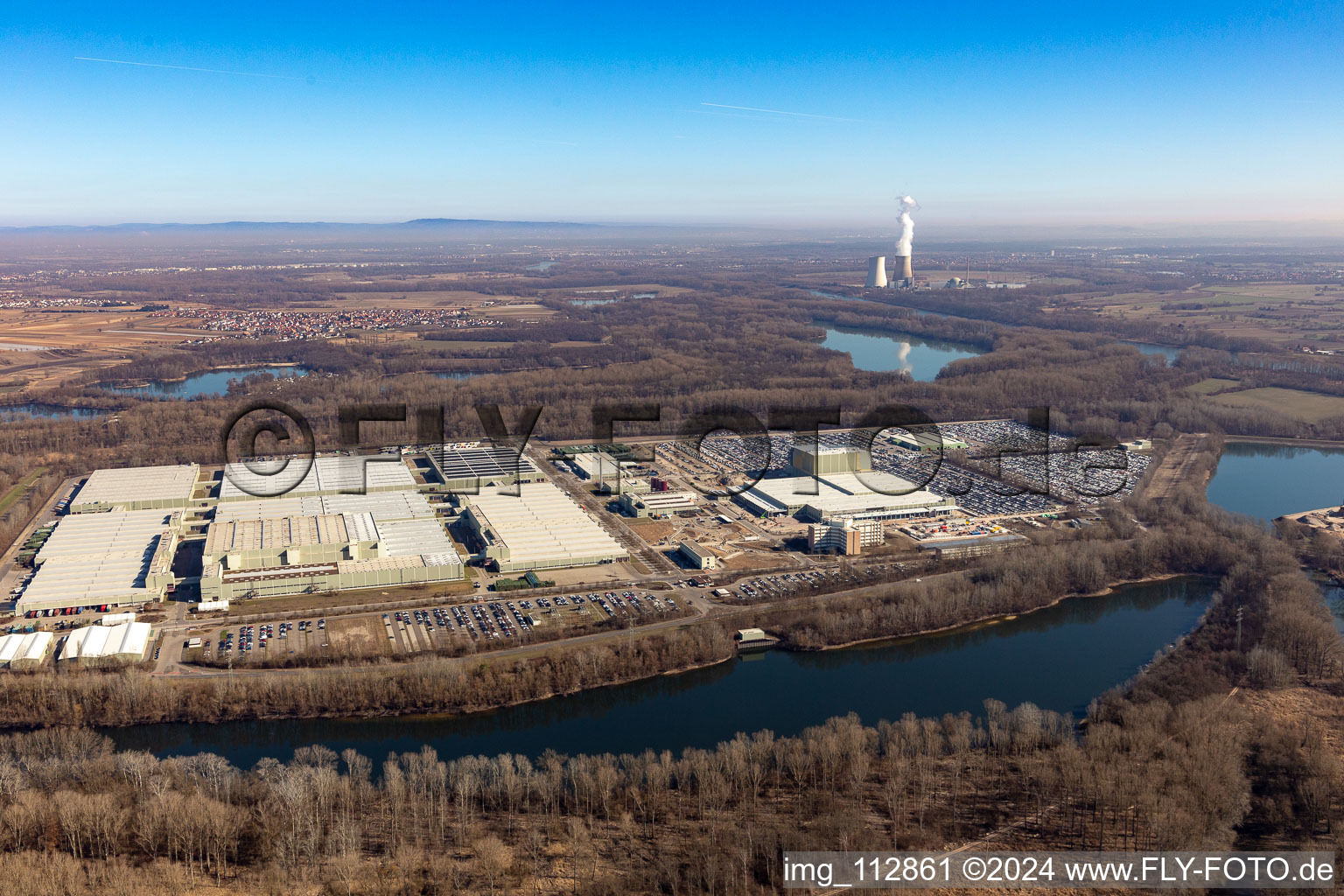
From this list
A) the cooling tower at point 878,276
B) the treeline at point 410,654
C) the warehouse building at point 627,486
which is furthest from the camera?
the cooling tower at point 878,276

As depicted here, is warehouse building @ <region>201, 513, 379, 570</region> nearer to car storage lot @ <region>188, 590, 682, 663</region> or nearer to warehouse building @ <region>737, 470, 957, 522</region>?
car storage lot @ <region>188, 590, 682, 663</region>

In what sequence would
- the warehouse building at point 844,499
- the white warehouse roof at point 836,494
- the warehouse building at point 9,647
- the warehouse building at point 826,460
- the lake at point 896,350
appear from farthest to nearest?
1. the lake at point 896,350
2. the warehouse building at point 826,460
3. the white warehouse roof at point 836,494
4. the warehouse building at point 844,499
5. the warehouse building at point 9,647

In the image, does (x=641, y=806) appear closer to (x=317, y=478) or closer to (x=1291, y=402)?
(x=317, y=478)

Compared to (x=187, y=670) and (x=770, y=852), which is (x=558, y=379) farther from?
(x=770, y=852)

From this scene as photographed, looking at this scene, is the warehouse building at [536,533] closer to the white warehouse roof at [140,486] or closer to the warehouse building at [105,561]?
the warehouse building at [105,561]

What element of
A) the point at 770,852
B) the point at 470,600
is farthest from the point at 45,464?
the point at 770,852

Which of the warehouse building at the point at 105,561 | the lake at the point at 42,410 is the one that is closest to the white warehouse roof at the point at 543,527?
the warehouse building at the point at 105,561
